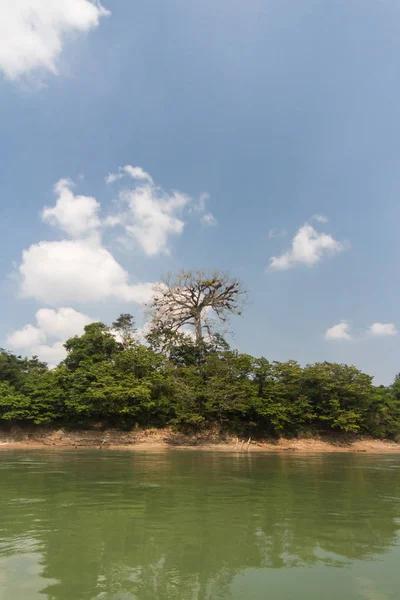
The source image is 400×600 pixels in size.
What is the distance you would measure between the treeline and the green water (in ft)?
72.4

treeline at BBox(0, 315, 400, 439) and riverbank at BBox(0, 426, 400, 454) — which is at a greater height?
treeline at BBox(0, 315, 400, 439)

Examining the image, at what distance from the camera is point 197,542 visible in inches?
260

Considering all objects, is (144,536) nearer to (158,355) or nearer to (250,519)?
(250,519)

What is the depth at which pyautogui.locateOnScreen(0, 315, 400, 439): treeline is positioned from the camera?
34406mm

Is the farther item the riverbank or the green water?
the riverbank

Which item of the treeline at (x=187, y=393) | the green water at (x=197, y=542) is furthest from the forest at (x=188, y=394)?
the green water at (x=197, y=542)

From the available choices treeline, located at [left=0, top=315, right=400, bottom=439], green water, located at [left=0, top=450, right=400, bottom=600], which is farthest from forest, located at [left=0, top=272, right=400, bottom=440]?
green water, located at [left=0, top=450, right=400, bottom=600]

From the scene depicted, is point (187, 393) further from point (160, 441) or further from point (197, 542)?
point (197, 542)

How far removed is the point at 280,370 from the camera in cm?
3794

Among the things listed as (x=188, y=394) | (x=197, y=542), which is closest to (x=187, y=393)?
(x=188, y=394)

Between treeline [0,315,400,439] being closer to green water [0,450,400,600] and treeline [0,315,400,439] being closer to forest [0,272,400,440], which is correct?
forest [0,272,400,440]

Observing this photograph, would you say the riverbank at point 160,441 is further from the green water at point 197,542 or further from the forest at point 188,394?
the green water at point 197,542

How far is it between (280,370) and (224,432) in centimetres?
777

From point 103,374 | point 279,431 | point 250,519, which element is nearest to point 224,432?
point 279,431
